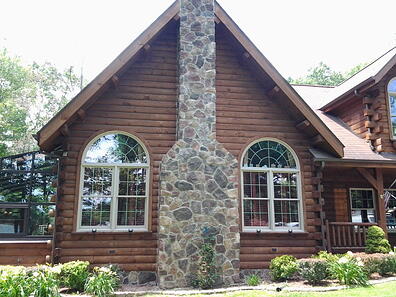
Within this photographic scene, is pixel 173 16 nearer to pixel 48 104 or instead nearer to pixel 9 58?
pixel 9 58

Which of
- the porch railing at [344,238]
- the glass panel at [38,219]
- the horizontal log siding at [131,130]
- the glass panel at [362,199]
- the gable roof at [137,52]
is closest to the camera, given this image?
the gable roof at [137,52]

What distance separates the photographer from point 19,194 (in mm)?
17469

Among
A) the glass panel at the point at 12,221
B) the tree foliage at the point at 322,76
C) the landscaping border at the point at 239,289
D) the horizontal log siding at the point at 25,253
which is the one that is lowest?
the landscaping border at the point at 239,289

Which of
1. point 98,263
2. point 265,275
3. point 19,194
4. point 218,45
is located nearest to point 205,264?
point 265,275

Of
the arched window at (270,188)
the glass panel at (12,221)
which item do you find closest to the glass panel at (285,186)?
the arched window at (270,188)

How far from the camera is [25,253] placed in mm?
9305

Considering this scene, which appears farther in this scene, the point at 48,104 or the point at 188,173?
the point at 48,104

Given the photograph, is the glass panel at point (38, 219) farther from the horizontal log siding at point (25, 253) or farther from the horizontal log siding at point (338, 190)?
the horizontal log siding at point (338, 190)

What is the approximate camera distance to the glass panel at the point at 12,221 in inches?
614

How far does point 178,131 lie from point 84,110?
8.20 ft

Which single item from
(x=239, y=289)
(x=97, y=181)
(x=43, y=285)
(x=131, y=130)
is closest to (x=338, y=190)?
(x=239, y=289)

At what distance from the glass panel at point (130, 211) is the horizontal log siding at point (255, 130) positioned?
276 cm

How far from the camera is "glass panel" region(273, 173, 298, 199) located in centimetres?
1005

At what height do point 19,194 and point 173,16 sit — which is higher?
point 173,16
